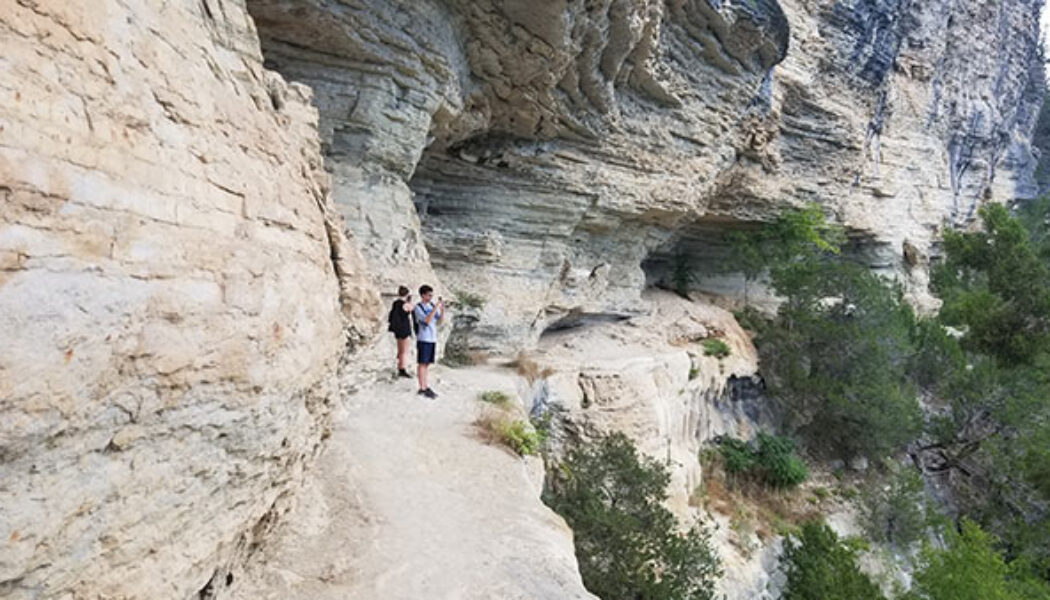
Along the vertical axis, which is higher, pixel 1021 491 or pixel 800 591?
pixel 1021 491

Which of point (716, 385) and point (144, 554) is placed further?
point (716, 385)

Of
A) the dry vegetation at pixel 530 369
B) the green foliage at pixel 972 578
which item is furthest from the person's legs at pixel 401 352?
the green foliage at pixel 972 578

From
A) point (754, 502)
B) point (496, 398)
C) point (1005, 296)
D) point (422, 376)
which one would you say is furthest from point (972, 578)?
point (422, 376)

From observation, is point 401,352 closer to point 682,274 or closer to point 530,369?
point 530,369

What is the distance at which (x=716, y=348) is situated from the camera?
529 inches

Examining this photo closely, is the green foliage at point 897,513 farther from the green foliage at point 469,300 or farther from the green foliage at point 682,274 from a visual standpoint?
the green foliage at point 469,300

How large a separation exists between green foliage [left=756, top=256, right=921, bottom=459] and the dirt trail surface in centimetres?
1186

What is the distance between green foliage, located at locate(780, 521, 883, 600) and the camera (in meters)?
8.16

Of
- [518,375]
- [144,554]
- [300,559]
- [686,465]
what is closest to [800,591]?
[686,465]

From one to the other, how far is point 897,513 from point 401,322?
11821 millimetres

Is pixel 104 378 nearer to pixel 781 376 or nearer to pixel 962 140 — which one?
pixel 781 376

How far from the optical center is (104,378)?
1731 millimetres

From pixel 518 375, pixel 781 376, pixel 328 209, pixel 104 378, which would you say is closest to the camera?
pixel 104 378

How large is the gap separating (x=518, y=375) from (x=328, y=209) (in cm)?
530
